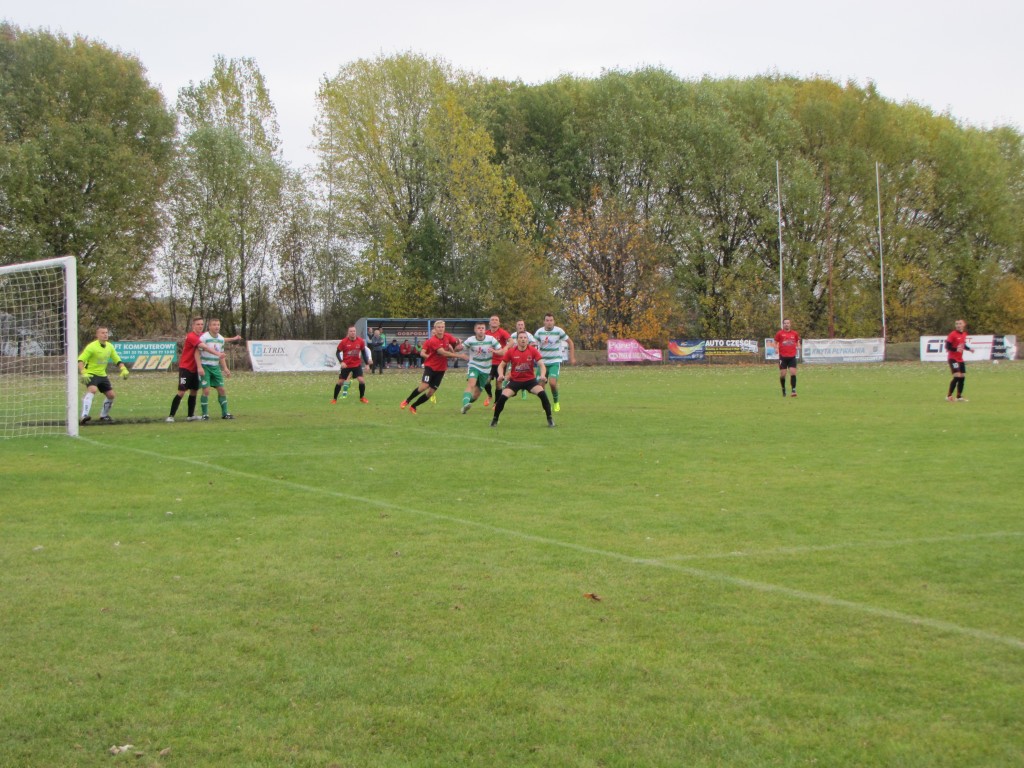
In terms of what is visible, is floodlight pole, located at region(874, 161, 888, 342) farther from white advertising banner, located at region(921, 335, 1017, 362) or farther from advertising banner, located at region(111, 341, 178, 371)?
advertising banner, located at region(111, 341, 178, 371)

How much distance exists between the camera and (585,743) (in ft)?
13.1

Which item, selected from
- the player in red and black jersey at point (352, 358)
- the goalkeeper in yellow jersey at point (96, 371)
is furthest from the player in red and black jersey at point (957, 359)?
the goalkeeper in yellow jersey at point (96, 371)

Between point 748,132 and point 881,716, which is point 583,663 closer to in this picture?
point 881,716

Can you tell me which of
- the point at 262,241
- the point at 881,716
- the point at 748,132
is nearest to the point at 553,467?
the point at 881,716

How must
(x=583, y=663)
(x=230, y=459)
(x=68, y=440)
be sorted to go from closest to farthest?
(x=583, y=663) → (x=230, y=459) → (x=68, y=440)

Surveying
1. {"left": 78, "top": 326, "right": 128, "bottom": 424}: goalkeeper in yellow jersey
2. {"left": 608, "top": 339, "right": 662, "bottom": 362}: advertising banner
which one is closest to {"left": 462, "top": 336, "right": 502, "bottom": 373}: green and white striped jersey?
{"left": 78, "top": 326, "right": 128, "bottom": 424}: goalkeeper in yellow jersey

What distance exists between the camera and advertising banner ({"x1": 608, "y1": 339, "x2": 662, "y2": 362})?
5341 centimetres

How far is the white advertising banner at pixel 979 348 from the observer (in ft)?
172

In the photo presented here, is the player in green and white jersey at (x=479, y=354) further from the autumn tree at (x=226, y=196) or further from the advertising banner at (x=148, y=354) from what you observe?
the autumn tree at (x=226, y=196)

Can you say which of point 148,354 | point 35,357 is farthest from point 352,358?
point 148,354

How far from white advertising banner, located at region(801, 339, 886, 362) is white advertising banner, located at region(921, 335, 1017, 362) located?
2262 millimetres

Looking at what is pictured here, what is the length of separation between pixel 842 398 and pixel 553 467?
1434cm

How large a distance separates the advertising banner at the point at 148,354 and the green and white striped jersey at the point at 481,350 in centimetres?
2845

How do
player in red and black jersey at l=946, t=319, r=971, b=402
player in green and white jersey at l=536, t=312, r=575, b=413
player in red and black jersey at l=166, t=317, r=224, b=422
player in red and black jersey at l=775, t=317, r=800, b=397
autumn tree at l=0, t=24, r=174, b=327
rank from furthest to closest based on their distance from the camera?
autumn tree at l=0, t=24, r=174, b=327 < player in red and black jersey at l=775, t=317, r=800, b=397 < player in red and black jersey at l=946, t=319, r=971, b=402 < player in green and white jersey at l=536, t=312, r=575, b=413 < player in red and black jersey at l=166, t=317, r=224, b=422
